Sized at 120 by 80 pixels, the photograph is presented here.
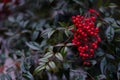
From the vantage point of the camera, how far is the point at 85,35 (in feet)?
6.08

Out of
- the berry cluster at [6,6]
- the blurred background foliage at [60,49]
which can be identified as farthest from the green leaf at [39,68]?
the berry cluster at [6,6]

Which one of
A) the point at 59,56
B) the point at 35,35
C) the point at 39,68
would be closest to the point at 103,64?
the point at 59,56

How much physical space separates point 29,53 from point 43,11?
0.63m

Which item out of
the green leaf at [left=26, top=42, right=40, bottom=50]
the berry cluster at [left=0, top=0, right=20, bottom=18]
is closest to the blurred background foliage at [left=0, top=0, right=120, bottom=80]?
the green leaf at [left=26, top=42, right=40, bottom=50]

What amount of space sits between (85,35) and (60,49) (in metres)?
0.25

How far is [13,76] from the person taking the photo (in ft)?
7.23

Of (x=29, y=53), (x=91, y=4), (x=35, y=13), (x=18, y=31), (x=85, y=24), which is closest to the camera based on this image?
(x=85, y=24)

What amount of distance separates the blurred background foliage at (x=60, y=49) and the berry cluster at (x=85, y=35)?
0.07 m

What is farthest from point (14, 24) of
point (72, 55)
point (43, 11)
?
point (72, 55)

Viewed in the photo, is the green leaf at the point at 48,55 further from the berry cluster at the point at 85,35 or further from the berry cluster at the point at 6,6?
the berry cluster at the point at 6,6

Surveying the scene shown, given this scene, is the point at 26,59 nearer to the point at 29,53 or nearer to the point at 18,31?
the point at 29,53

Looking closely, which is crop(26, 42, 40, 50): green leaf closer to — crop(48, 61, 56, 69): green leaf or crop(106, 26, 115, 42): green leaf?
crop(48, 61, 56, 69): green leaf

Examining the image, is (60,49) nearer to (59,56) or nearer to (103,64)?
(59,56)

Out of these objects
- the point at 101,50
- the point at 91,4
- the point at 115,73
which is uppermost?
the point at 91,4
